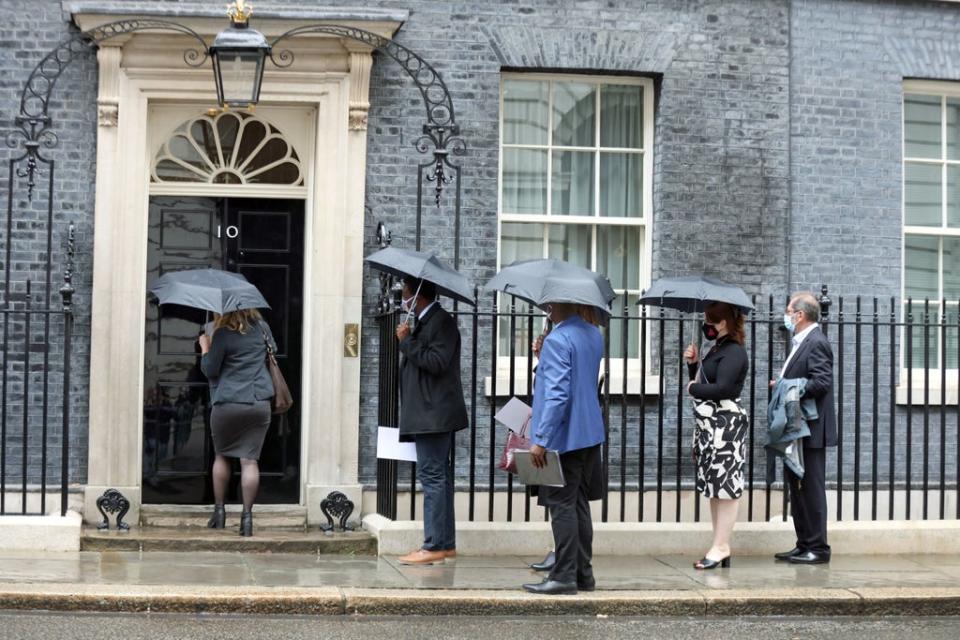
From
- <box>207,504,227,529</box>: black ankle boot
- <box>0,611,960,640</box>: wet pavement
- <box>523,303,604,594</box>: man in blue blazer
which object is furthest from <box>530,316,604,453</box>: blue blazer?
<box>207,504,227,529</box>: black ankle boot

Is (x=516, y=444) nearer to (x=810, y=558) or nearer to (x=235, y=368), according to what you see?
(x=235, y=368)

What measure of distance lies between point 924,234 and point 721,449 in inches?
151

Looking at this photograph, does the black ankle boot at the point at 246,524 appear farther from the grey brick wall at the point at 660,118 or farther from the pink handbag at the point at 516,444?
the pink handbag at the point at 516,444

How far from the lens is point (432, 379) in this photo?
9.89 m

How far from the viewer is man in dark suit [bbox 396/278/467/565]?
982 centimetres

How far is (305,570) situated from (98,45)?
4.30 m

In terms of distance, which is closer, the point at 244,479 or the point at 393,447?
the point at 393,447

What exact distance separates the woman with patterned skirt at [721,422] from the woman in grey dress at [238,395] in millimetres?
3002

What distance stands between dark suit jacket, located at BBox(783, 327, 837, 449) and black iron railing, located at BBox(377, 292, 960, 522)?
0.66 metres

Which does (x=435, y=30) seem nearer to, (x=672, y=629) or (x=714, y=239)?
(x=714, y=239)

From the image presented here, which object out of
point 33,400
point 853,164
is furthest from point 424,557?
point 853,164

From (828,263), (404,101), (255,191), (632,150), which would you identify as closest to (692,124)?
(632,150)

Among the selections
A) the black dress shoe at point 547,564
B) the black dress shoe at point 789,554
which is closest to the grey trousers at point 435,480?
the black dress shoe at point 547,564

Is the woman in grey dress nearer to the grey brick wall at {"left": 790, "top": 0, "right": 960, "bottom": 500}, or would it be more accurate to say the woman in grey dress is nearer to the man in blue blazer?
the man in blue blazer
